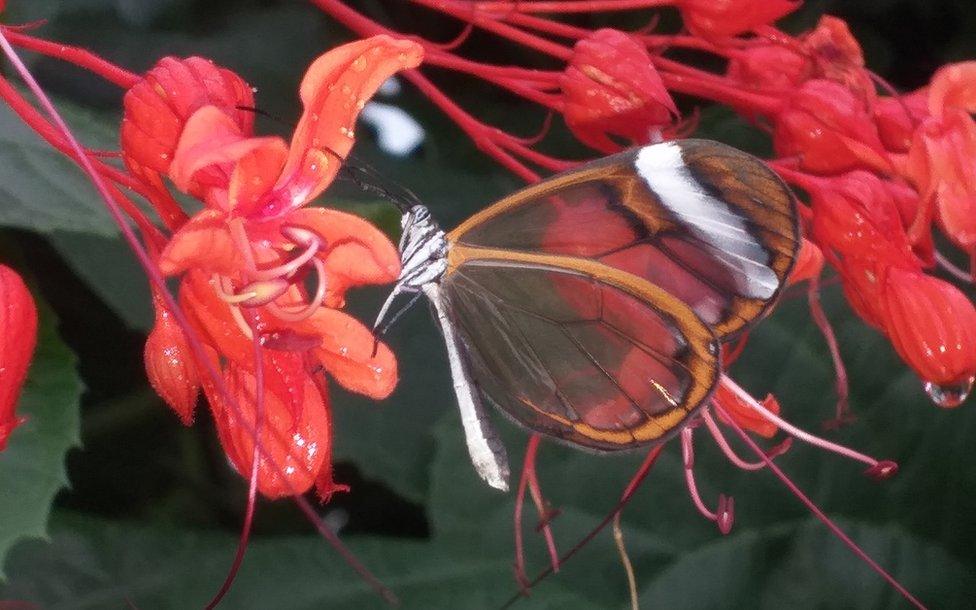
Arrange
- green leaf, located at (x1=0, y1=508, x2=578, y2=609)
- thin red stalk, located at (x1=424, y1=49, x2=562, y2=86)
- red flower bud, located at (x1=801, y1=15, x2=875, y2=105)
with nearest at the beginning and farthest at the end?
thin red stalk, located at (x1=424, y1=49, x2=562, y2=86), red flower bud, located at (x1=801, y1=15, x2=875, y2=105), green leaf, located at (x1=0, y1=508, x2=578, y2=609)

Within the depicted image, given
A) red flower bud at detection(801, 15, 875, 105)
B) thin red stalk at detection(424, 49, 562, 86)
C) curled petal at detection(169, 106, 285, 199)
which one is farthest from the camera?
red flower bud at detection(801, 15, 875, 105)

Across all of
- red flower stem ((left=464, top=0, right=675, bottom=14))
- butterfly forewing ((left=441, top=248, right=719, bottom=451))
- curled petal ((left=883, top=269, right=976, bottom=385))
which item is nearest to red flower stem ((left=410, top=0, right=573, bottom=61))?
red flower stem ((left=464, top=0, right=675, bottom=14))

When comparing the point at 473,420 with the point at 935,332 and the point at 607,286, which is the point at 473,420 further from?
the point at 935,332

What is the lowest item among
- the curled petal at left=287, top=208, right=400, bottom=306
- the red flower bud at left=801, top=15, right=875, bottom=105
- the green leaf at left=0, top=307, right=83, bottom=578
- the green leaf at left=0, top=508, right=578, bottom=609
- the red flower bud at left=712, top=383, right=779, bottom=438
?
the green leaf at left=0, top=508, right=578, bottom=609

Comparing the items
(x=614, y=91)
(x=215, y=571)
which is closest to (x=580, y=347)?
(x=614, y=91)

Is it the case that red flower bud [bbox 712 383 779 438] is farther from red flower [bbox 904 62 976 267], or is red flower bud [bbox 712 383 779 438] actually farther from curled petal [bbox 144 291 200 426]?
curled petal [bbox 144 291 200 426]

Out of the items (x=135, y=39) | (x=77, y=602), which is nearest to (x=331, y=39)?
(x=135, y=39)

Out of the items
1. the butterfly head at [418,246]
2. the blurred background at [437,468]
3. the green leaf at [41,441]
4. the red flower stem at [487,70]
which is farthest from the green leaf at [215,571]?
the red flower stem at [487,70]
